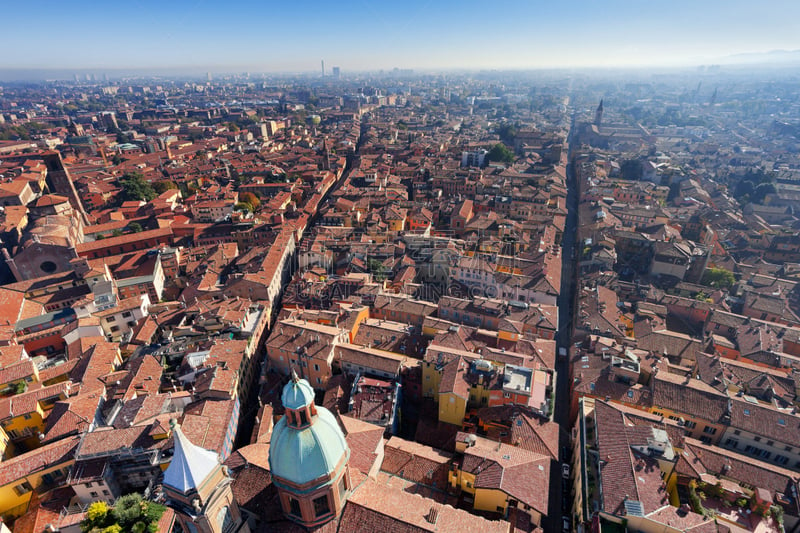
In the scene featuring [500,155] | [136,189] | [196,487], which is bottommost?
[136,189]

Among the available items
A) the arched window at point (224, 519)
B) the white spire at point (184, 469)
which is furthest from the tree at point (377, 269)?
the white spire at point (184, 469)

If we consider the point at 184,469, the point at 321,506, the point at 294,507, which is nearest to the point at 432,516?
the point at 321,506

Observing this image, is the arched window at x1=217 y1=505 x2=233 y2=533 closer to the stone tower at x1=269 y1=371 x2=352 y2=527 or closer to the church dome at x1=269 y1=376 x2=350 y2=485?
the stone tower at x1=269 y1=371 x2=352 y2=527

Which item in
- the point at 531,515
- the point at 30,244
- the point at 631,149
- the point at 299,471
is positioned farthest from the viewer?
the point at 631,149

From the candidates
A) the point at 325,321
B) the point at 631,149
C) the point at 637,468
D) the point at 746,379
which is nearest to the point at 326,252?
the point at 325,321

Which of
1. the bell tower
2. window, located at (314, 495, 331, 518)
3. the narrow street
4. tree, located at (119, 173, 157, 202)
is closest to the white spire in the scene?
the bell tower

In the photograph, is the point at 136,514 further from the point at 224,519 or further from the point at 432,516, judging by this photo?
the point at 432,516

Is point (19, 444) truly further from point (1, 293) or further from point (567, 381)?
point (567, 381)
